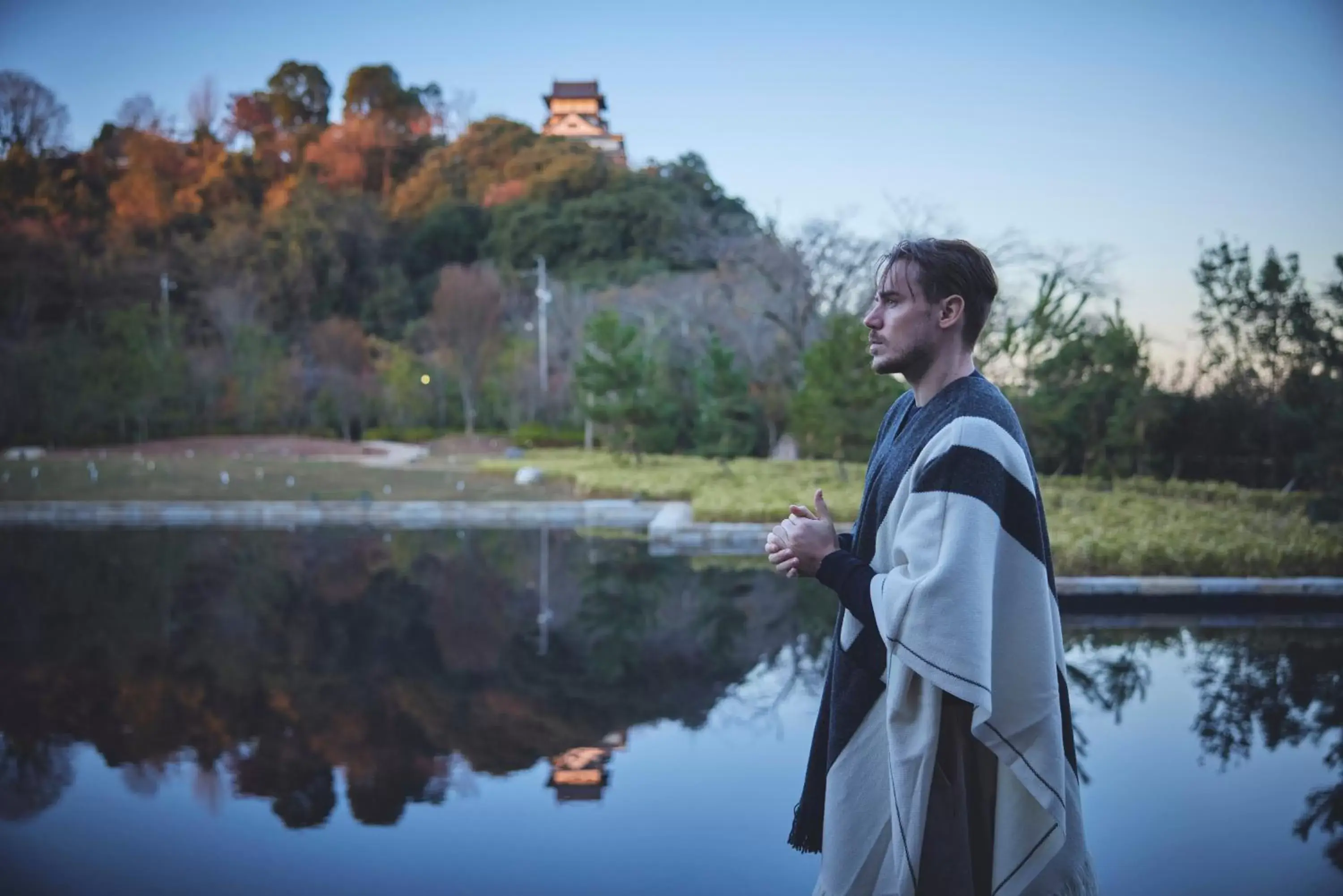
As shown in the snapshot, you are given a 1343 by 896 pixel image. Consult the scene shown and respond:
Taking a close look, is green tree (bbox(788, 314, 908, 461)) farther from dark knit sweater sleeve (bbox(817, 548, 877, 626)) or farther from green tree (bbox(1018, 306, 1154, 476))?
dark knit sweater sleeve (bbox(817, 548, 877, 626))

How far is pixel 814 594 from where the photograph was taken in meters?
8.43

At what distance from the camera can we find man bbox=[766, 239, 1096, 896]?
1.45m

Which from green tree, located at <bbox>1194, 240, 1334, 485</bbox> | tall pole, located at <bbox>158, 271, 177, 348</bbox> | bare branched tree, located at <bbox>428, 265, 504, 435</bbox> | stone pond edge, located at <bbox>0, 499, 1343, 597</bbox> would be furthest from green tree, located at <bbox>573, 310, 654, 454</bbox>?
tall pole, located at <bbox>158, 271, 177, 348</bbox>

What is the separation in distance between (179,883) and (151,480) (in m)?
15.8

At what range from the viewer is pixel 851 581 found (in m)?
A: 1.59

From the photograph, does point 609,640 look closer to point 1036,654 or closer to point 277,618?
point 277,618

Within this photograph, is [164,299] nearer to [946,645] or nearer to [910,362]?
[910,362]

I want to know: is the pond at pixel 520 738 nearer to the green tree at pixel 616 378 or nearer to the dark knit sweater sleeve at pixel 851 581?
the dark knit sweater sleeve at pixel 851 581

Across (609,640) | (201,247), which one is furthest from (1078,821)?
(201,247)

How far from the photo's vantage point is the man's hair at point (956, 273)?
5.17ft

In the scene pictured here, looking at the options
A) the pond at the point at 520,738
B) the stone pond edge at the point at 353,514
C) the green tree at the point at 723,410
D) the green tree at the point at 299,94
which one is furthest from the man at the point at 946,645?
the green tree at the point at 299,94

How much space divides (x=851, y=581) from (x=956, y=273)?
478mm

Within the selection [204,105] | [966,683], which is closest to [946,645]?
[966,683]

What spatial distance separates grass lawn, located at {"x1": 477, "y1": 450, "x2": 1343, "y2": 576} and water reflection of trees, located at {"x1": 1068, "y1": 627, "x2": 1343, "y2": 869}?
1067 millimetres
